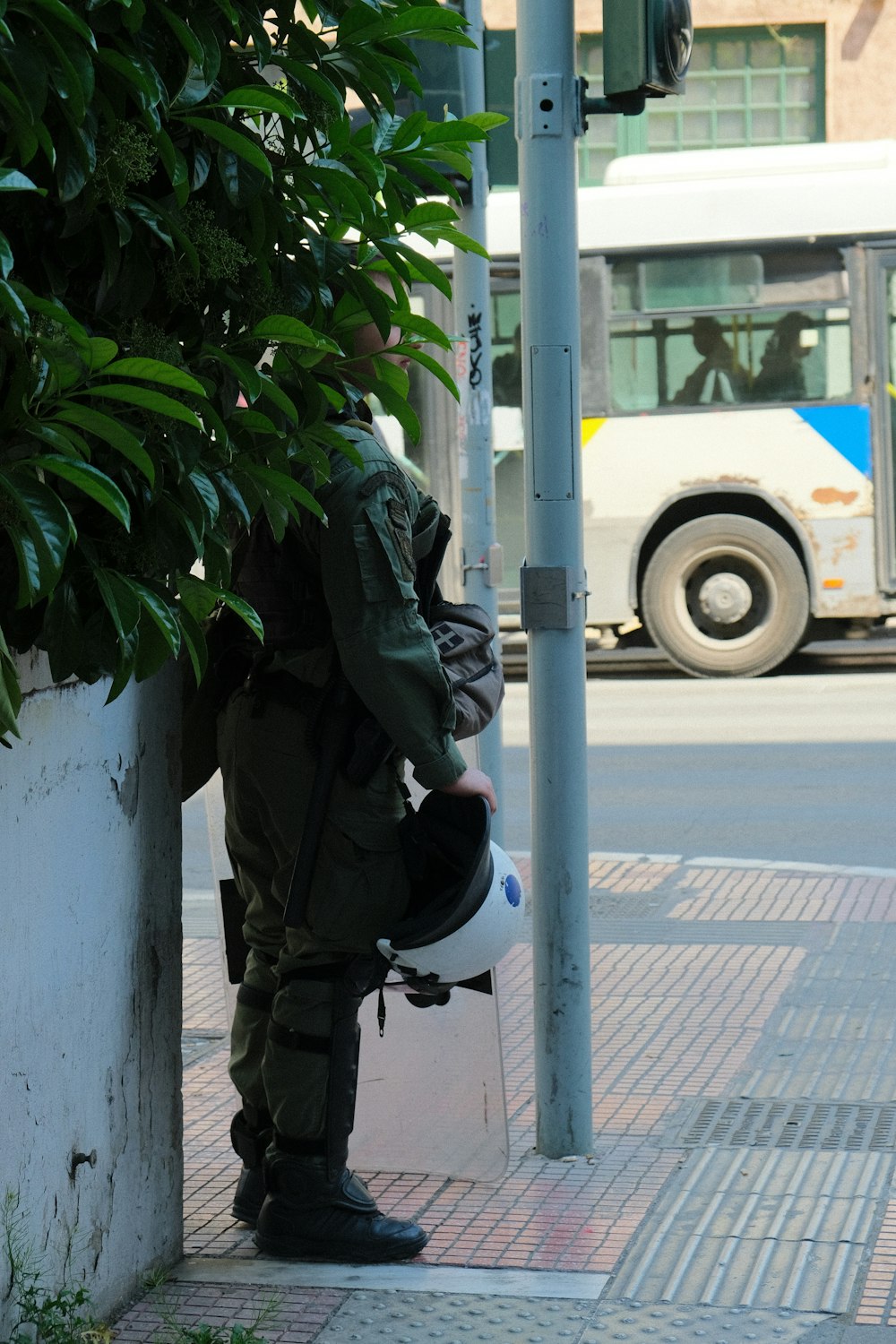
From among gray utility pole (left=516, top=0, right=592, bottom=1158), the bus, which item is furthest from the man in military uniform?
the bus

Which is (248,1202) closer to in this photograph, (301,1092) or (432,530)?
(301,1092)

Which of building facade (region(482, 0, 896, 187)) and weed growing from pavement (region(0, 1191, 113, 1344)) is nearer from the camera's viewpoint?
weed growing from pavement (region(0, 1191, 113, 1344))

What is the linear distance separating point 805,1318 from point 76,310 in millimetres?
2177

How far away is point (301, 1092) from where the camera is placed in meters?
3.70

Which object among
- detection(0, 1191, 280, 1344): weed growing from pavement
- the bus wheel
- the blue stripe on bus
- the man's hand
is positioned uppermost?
the blue stripe on bus

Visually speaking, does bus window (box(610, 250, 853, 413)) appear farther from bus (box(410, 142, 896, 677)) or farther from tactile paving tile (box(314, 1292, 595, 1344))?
tactile paving tile (box(314, 1292, 595, 1344))

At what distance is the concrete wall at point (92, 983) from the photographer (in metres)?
3.07

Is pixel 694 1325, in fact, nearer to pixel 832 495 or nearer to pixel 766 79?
pixel 832 495

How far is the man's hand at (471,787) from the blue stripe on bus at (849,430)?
1081 cm

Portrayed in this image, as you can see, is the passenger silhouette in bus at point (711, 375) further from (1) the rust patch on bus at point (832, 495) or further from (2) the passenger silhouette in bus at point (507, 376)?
(2) the passenger silhouette in bus at point (507, 376)

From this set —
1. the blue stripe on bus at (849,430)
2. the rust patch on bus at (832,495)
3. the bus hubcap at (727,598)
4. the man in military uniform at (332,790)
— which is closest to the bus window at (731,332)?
the blue stripe on bus at (849,430)

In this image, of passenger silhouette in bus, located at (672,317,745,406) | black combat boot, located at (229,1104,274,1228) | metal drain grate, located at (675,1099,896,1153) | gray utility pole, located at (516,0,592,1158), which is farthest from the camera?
passenger silhouette in bus, located at (672,317,745,406)

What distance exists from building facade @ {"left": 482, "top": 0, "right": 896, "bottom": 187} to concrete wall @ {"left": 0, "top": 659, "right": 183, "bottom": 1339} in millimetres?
19525

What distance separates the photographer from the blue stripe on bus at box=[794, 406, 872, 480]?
13.9 m
